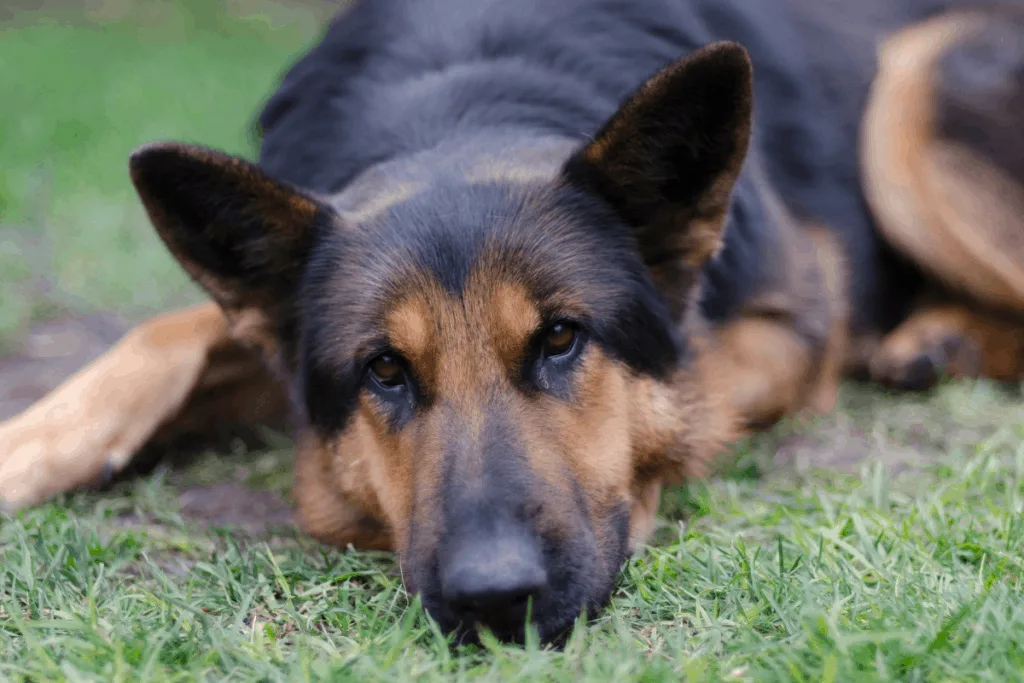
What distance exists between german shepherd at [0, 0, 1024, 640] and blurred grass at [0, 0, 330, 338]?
1.70m

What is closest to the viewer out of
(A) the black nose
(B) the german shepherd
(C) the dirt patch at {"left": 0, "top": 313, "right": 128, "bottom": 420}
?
(A) the black nose

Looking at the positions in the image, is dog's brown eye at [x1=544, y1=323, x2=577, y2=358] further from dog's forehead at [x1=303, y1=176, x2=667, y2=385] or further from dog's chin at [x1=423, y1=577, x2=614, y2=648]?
dog's chin at [x1=423, y1=577, x2=614, y2=648]

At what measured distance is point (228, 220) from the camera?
306 centimetres

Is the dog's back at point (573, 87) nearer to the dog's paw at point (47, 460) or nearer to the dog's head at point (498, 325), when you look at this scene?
the dog's head at point (498, 325)

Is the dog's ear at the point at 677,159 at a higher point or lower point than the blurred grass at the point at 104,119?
higher

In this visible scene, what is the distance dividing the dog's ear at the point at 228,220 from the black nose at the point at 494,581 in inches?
49.1

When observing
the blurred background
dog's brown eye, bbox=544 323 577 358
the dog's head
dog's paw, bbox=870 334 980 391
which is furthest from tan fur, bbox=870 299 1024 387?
the blurred background

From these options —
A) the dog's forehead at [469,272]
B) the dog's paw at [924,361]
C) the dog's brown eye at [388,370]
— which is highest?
the dog's forehead at [469,272]

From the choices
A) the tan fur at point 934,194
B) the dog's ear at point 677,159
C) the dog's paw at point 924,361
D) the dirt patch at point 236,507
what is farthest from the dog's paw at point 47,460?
the tan fur at point 934,194

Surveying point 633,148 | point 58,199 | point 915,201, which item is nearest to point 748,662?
point 633,148

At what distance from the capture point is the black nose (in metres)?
2.22

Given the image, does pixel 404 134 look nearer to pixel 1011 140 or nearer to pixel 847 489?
pixel 847 489

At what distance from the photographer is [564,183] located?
120 inches

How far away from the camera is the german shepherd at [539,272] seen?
2.70 meters
